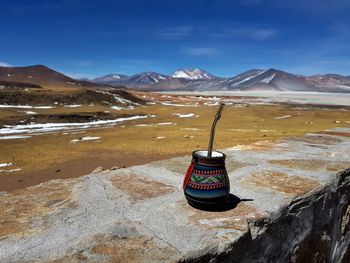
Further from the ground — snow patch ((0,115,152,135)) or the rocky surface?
the rocky surface

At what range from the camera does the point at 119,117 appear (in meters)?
49.6

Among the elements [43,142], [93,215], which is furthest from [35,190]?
[43,142]

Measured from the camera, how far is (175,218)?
265 centimetres

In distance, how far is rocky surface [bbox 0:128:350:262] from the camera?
221cm

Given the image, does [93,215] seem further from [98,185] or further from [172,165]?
[172,165]

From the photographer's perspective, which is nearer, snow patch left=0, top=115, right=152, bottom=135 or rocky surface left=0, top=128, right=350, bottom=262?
rocky surface left=0, top=128, right=350, bottom=262

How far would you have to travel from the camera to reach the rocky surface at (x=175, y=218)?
2.21 meters

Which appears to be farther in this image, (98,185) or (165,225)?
(98,185)

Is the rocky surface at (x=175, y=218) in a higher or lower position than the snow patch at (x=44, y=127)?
higher

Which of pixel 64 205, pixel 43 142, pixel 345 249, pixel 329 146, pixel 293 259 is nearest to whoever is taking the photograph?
pixel 64 205

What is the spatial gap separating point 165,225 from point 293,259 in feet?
4.58

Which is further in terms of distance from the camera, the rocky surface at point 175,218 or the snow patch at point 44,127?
the snow patch at point 44,127

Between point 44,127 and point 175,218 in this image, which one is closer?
point 175,218

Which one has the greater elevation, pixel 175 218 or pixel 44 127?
pixel 175 218
